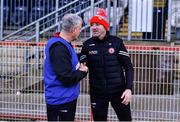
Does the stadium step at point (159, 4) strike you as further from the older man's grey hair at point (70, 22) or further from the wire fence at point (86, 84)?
the older man's grey hair at point (70, 22)

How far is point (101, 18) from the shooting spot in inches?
245

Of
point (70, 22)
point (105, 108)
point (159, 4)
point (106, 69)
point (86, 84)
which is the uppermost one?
point (159, 4)

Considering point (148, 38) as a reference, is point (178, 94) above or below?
below

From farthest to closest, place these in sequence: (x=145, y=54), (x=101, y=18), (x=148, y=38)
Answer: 1. (x=148, y=38)
2. (x=145, y=54)
3. (x=101, y=18)

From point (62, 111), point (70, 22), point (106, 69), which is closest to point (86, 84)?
point (106, 69)

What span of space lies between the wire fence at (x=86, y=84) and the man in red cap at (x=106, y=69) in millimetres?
1552

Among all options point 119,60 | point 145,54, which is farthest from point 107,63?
point 145,54

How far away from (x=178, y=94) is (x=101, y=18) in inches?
90.3

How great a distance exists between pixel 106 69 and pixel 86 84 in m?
2.00

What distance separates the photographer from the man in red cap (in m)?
6.25

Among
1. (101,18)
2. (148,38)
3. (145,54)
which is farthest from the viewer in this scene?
(148,38)

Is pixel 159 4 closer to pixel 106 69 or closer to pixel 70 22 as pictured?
pixel 106 69

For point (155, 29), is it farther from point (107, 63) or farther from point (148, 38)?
point (107, 63)

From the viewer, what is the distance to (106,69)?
6254 millimetres
